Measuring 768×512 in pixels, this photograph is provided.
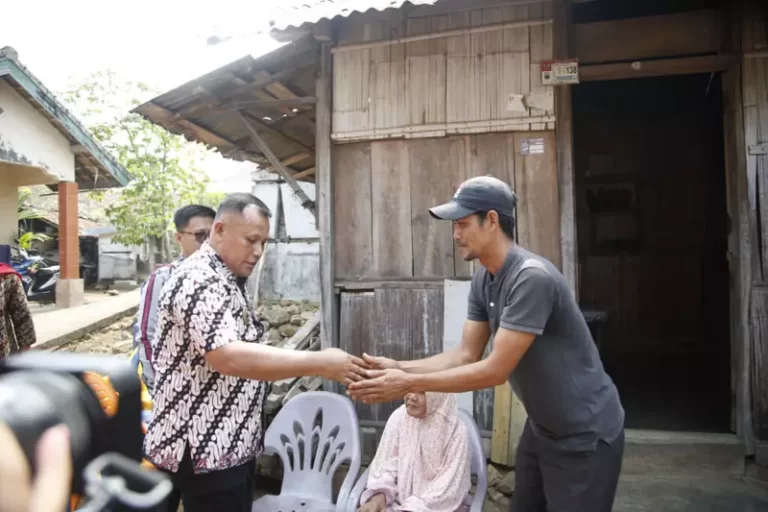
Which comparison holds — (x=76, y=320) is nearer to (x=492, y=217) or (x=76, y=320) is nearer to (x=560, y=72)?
(x=560, y=72)

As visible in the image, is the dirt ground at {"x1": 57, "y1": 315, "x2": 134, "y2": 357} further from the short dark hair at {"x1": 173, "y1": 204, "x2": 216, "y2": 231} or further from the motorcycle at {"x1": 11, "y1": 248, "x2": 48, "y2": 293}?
the short dark hair at {"x1": 173, "y1": 204, "x2": 216, "y2": 231}

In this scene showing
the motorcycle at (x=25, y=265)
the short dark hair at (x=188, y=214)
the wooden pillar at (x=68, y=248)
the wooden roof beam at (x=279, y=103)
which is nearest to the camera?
the short dark hair at (x=188, y=214)

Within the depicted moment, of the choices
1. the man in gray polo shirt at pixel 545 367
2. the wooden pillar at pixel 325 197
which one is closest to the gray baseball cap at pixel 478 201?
the man in gray polo shirt at pixel 545 367

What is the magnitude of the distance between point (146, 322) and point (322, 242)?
5.99 feet

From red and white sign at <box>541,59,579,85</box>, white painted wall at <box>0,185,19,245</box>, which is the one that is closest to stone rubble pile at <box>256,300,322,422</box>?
red and white sign at <box>541,59,579,85</box>

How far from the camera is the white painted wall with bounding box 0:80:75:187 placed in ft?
30.8

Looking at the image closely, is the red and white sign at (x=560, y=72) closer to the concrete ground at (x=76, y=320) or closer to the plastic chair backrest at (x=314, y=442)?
the plastic chair backrest at (x=314, y=442)

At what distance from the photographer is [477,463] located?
10.9 ft

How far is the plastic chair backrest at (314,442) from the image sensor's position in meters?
3.60

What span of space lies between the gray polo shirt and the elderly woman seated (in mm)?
957

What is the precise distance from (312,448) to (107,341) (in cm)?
689

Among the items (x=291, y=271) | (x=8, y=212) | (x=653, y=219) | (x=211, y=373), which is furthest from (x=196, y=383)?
(x=291, y=271)

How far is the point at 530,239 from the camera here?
4461mm

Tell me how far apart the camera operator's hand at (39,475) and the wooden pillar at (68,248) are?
1186cm
